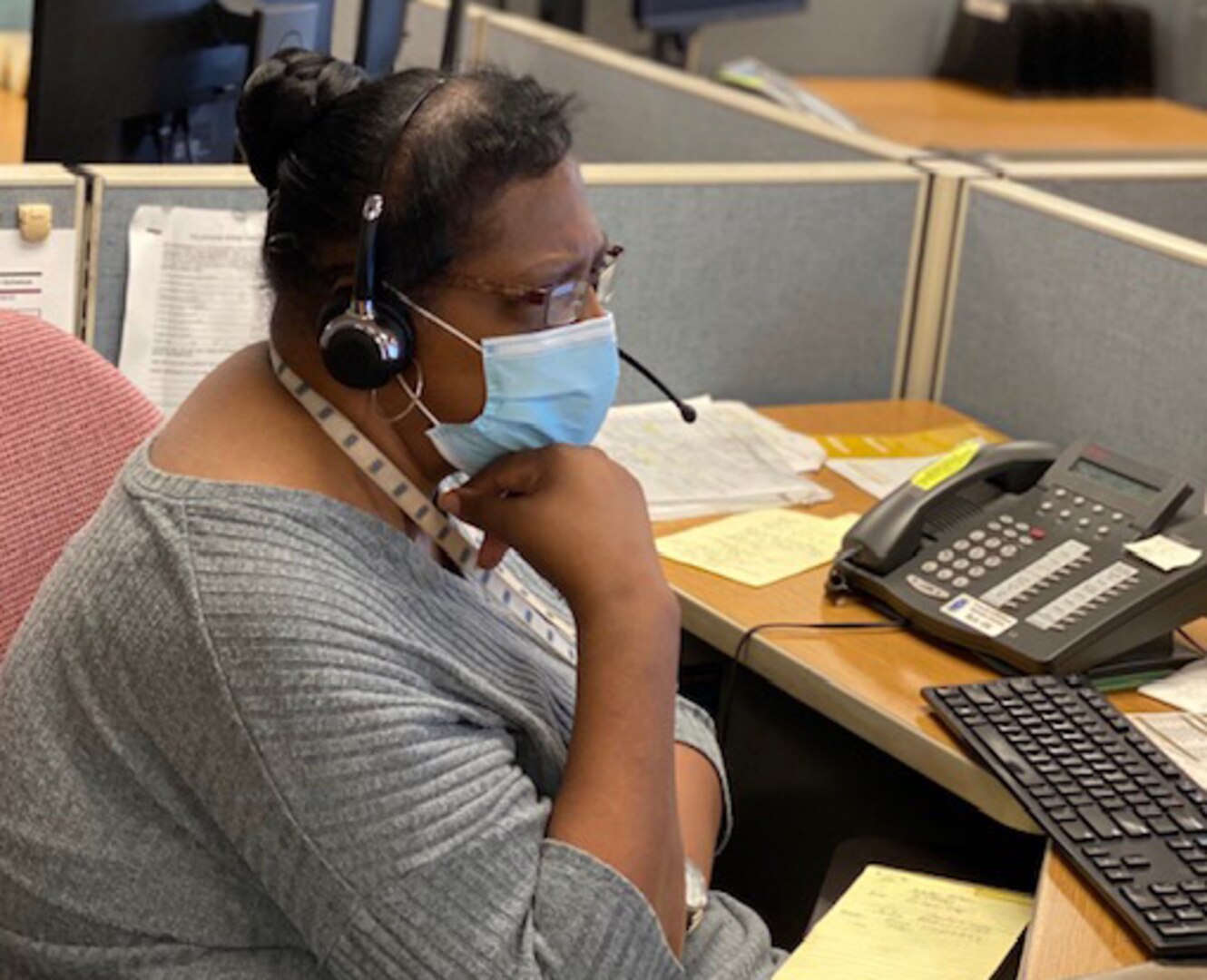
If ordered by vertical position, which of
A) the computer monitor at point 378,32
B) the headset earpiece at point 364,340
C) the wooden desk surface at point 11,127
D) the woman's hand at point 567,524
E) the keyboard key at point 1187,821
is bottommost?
the keyboard key at point 1187,821

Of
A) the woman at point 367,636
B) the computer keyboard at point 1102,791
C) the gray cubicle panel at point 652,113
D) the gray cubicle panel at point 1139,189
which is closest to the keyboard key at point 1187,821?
the computer keyboard at point 1102,791

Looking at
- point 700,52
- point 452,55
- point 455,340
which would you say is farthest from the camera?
point 700,52

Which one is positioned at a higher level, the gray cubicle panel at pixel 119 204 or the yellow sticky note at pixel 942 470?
the gray cubicle panel at pixel 119 204

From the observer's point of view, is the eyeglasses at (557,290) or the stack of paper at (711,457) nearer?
the eyeglasses at (557,290)

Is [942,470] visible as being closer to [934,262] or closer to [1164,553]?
[1164,553]

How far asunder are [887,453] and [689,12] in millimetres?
1968

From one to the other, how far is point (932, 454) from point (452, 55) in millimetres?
871

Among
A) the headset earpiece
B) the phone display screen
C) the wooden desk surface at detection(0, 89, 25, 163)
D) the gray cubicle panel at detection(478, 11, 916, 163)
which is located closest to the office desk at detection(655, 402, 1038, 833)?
the phone display screen

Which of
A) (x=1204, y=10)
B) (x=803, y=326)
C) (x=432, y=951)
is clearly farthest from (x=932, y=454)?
(x=1204, y=10)

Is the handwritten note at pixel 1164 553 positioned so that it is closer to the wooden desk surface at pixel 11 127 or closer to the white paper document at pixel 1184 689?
the white paper document at pixel 1184 689

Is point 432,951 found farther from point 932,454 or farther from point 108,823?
point 932,454

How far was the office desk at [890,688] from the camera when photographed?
1.30 m

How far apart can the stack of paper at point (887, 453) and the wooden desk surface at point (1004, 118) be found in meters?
1.75

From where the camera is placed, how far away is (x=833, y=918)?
4.53 feet
